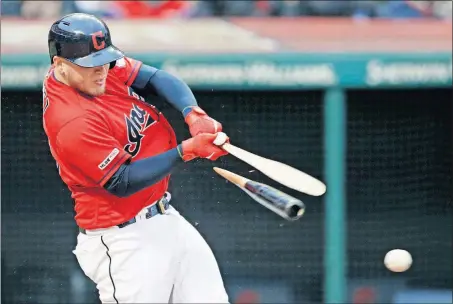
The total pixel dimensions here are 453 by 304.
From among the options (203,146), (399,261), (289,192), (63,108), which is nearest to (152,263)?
(203,146)

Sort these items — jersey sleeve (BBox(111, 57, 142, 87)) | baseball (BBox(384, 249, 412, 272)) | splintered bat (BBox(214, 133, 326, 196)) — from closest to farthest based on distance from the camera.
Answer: splintered bat (BBox(214, 133, 326, 196)), jersey sleeve (BBox(111, 57, 142, 87)), baseball (BBox(384, 249, 412, 272))

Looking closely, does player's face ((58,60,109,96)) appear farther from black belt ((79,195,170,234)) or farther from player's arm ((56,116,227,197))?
black belt ((79,195,170,234))

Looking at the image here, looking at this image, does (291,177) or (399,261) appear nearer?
(291,177)

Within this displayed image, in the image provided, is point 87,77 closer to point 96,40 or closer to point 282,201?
point 96,40

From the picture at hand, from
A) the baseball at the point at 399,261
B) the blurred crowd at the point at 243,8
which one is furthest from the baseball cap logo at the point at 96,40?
the blurred crowd at the point at 243,8

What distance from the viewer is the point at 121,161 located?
2.73 m

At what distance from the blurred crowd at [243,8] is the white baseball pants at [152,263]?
292 cm

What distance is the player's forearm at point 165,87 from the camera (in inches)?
116

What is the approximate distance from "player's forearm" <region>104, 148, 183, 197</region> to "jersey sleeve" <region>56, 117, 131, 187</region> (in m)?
0.02

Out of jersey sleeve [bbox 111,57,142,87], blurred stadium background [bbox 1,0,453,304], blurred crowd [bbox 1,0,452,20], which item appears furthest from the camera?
blurred crowd [bbox 1,0,452,20]

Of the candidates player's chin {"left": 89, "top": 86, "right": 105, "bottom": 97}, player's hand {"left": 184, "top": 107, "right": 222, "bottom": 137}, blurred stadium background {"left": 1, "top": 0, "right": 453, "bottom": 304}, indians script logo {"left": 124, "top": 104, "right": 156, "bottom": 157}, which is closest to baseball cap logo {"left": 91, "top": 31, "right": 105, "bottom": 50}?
player's chin {"left": 89, "top": 86, "right": 105, "bottom": 97}

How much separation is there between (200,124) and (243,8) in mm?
3173

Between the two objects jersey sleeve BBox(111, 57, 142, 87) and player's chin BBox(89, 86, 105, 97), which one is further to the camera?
jersey sleeve BBox(111, 57, 142, 87)

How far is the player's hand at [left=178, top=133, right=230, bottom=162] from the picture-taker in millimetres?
2678
